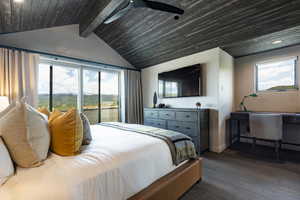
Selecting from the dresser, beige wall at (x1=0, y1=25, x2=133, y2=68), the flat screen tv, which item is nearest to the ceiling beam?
beige wall at (x1=0, y1=25, x2=133, y2=68)

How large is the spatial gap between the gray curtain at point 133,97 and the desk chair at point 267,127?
3066mm

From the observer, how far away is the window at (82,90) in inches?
132

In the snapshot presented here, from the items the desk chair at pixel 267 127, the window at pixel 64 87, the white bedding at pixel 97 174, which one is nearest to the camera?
the white bedding at pixel 97 174

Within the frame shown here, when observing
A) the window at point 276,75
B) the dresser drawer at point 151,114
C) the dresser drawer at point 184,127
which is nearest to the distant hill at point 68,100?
the dresser drawer at point 151,114

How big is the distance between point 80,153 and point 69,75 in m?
3.07

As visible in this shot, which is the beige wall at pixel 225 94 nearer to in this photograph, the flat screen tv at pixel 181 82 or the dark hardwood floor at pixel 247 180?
the flat screen tv at pixel 181 82

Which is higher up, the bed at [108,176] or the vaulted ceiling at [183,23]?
the vaulted ceiling at [183,23]

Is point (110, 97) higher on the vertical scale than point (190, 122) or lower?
higher

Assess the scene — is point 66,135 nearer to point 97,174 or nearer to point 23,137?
point 23,137

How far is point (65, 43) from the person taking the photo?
137 inches

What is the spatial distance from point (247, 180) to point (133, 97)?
347 centimetres

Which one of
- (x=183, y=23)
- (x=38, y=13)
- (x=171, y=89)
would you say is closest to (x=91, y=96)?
(x=38, y=13)

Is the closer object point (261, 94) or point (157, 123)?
point (261, 94)

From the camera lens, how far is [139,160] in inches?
48.7
